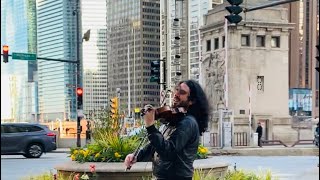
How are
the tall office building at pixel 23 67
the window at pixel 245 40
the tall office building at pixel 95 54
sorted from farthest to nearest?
the tall office building at pixel 23 67, the tall office building at pixel 95 54, the window at pixel 245 40

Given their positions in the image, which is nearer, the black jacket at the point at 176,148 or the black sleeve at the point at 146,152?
the black jacket at the point at 176,148

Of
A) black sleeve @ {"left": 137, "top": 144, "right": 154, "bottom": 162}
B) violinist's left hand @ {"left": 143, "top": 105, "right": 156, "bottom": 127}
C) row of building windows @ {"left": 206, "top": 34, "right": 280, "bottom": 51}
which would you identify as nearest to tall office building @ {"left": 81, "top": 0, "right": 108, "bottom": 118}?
row of building windows @ {"left": 206, "top": 34, "right": 280, "bottom": 51}

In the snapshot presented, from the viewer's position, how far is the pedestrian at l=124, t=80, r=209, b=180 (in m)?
4.04

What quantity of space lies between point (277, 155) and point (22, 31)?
1259 inches

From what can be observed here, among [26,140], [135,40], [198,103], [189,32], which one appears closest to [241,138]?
[135,40]

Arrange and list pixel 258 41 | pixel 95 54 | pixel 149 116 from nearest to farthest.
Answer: pixel 149 116 < pixel 258 41 < pixel 95 54

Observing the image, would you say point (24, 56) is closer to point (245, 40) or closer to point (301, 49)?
point (245, 40)

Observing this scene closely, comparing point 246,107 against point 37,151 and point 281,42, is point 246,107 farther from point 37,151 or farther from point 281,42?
point 37,151

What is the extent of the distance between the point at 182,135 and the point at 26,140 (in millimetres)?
18592

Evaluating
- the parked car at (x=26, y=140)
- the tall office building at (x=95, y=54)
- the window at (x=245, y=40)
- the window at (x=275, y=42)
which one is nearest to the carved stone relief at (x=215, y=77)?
the window at (x=245, y=40)

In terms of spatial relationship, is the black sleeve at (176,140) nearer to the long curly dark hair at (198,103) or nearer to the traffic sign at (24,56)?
the long curly dark hair at (198,103)

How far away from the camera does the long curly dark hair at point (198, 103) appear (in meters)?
4.25

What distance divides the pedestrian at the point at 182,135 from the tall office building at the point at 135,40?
16.8m

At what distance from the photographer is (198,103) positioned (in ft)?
14.0
